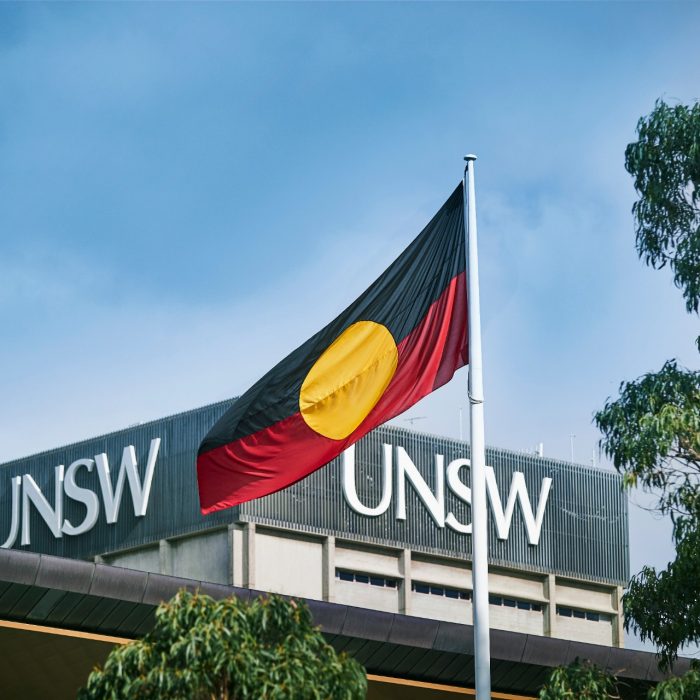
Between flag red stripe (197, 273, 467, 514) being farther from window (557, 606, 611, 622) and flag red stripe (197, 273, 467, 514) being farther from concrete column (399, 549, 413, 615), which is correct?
window (557, 606, 611, 622)

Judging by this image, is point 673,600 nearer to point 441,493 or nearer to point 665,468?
point 665,468

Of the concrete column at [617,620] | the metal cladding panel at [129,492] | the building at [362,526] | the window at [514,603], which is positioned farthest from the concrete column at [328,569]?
the concrete column at [617,620]

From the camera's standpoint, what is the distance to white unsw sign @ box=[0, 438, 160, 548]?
223ft

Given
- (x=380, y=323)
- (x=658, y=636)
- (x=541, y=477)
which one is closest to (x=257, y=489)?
(x=380, y=323)

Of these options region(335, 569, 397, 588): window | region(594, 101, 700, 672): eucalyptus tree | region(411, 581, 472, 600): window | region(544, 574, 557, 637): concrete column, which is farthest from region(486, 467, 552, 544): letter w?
region(594, 101, 700, 672): eucalyptus tree

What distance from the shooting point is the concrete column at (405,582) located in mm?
67375

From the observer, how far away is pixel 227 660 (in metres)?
18.5

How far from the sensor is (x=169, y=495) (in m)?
67.2

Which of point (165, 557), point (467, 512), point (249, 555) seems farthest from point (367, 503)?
point (165, 557)

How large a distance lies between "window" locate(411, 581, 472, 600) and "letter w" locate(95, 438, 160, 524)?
11.1m

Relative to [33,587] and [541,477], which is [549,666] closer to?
[33,587]

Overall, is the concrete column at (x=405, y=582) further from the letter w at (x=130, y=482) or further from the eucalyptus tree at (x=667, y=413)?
the eucalyptus tree at (x=667, y=413)

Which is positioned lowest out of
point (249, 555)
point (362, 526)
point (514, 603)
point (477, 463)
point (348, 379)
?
point (477, 463)

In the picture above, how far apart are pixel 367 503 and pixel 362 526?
955 mm
